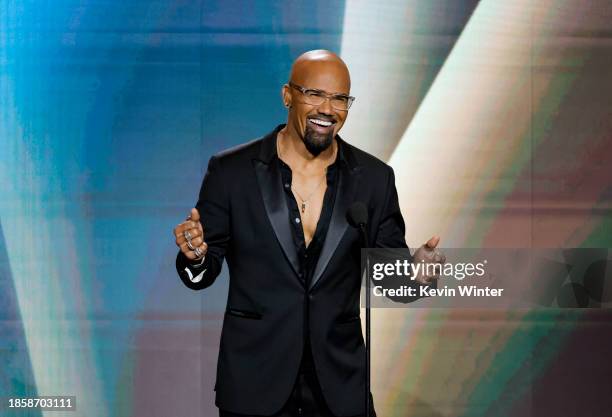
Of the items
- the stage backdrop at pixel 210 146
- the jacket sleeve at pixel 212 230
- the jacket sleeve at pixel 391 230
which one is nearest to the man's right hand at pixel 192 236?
the jacket sleeve at pixel 212 230

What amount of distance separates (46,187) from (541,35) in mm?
2408

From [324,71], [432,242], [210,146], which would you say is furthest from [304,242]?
[210,146]

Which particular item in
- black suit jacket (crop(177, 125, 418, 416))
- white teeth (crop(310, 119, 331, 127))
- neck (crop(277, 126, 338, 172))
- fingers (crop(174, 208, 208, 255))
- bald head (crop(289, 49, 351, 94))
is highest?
bald head (crop(289, 49, 351, 94))

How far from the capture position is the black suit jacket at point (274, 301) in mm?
3275

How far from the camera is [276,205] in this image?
Answer: 3.33m

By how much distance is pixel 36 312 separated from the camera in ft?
16.6

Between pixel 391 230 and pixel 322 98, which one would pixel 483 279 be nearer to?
pixel 391 230

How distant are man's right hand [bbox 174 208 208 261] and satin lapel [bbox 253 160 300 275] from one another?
0.91ft

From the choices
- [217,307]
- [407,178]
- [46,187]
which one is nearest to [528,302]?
[407,178]

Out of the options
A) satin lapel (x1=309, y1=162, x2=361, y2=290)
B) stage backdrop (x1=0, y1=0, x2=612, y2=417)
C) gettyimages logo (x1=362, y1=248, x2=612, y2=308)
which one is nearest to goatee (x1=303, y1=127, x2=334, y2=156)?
satin lapel (x1=309, y1=162, x2=361, y2=290)

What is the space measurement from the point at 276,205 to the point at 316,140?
9.5 inches

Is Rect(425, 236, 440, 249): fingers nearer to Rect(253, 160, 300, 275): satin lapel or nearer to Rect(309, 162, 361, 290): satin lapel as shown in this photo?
Rect(309, 162, 361, 290): satin lapel

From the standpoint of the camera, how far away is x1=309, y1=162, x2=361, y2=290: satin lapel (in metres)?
3.27

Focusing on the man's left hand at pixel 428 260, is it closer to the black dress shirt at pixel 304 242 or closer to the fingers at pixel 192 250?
the black dress shirt at pixel 304 242
